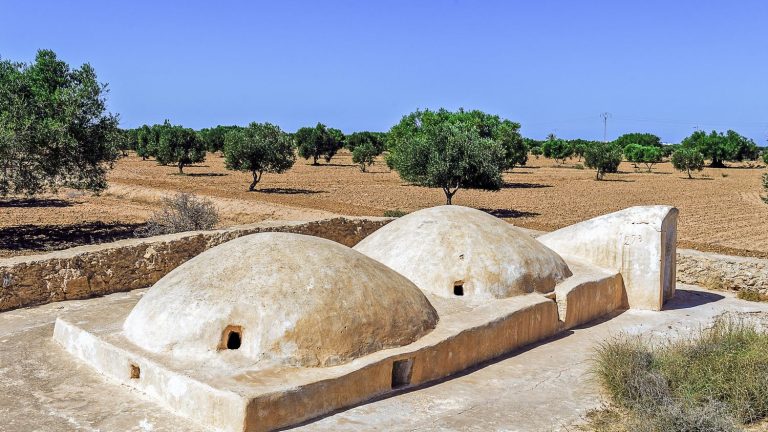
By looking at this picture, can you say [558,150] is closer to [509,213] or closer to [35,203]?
[509,213]

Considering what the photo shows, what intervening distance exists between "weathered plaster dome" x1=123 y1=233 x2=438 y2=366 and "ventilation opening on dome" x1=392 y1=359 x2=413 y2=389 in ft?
0.80

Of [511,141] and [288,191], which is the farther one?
[511,141]

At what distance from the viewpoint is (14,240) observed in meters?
18.9

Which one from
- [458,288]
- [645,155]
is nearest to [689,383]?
[458,288]

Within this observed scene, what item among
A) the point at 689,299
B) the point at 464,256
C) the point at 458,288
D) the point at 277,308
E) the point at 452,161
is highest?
the point at 452,161

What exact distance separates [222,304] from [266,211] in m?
18.5

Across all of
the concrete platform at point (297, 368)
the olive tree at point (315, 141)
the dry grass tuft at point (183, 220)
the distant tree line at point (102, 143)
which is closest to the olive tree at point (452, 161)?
the distant tree line at point (102, 143)

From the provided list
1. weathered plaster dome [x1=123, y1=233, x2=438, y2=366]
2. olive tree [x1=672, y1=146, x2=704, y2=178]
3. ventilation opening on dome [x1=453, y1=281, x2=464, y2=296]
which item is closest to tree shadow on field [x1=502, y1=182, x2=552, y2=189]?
olive tree [x1=672, y1=146, x2=704, y2=178]

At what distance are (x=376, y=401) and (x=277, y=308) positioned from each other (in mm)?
1561

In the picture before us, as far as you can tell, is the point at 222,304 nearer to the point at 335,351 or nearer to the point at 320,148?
the point at 335,351

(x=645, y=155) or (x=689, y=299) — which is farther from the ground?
(x=645, y=155)

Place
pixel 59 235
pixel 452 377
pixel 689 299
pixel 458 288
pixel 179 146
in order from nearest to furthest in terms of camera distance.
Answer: pixel 452 377 → pixel 458 288 → pixel 689 299 → pixel 59 235 → pixel 179 146

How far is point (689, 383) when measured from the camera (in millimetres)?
8367

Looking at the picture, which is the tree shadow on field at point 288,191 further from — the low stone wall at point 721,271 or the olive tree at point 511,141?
the low stone wall at point 721,271
